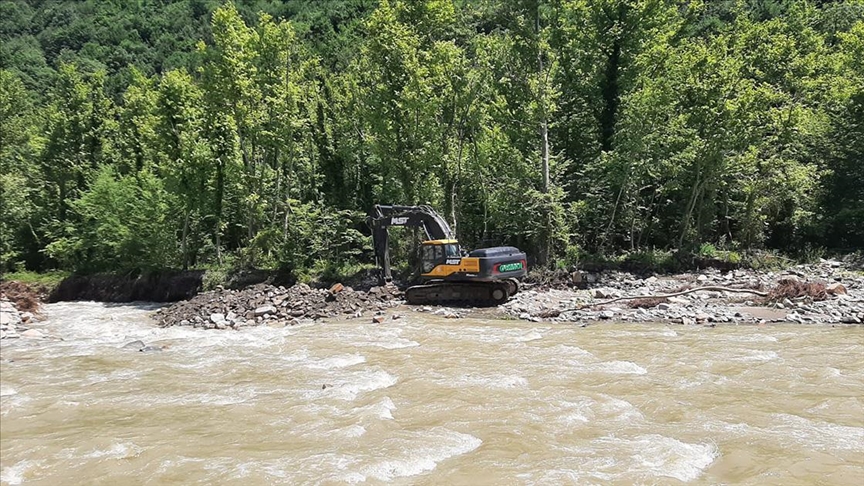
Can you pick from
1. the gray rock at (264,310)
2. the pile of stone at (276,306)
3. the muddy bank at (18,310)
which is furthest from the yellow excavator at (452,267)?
the muddy bank at (18,310)

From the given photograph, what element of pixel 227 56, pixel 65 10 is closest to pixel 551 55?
pixel 227 56

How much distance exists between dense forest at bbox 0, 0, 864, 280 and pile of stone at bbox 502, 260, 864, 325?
2.60m

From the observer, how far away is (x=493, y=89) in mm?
22547

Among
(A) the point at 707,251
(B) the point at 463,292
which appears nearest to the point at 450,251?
(B) the point at 463,292

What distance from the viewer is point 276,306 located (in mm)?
18297

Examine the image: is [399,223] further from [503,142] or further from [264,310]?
[503,142]

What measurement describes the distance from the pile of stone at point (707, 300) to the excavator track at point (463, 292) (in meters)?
0.48

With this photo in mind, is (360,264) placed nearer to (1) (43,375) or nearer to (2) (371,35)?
(2) (371,35)

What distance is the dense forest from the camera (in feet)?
70.0

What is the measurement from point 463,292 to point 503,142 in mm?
8425

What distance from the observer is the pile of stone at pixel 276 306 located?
17.1 meters

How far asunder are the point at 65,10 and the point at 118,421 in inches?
4333

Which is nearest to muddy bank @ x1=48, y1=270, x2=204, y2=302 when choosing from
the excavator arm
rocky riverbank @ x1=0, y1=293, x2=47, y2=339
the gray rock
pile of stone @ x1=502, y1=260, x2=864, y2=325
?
rocky riverbank @ x1=0, y1=293, x2=47, y2=339

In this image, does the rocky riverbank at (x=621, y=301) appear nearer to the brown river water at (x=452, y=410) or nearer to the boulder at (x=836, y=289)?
the boulder at (x=836, y=289)
